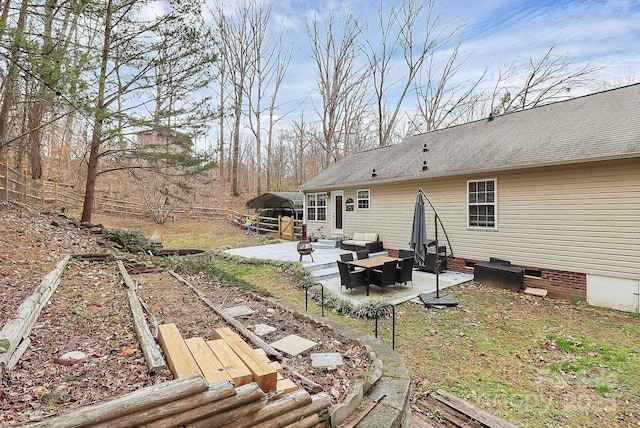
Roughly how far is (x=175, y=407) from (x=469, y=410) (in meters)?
3.03

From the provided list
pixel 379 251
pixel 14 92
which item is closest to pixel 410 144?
pixel 379 251

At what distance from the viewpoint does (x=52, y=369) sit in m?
2.67

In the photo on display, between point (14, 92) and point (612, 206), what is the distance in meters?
13.1

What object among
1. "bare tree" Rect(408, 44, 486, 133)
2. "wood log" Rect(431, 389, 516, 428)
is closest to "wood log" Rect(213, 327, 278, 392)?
"wood log" Rect(431, 389, 516, 428)

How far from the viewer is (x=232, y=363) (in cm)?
256

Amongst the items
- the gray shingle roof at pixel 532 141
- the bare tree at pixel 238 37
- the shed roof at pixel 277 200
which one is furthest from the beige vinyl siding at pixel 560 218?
the bare tree at pixel 238 37

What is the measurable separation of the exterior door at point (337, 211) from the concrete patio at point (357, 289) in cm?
134

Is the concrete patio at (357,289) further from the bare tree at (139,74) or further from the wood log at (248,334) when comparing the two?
the bare tree at (139,74)

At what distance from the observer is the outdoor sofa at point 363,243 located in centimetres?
1148

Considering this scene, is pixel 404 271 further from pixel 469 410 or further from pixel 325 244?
pixel 325 244

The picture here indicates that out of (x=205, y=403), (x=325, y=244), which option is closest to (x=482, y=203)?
(x=325, y=244)

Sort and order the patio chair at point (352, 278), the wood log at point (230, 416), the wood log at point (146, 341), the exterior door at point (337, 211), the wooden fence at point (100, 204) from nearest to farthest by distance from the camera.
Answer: the wood log at point (230, 416), the wood log at point (146, 341), the patio chair at point (352, 278), the wooden fence at point (100, 204), the exterior door at point (337, 211)

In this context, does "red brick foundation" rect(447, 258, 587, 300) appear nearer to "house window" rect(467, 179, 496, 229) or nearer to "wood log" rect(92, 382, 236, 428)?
"house window" rect(467, 179, 496, 229)

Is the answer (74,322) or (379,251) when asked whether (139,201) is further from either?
(74,322)
